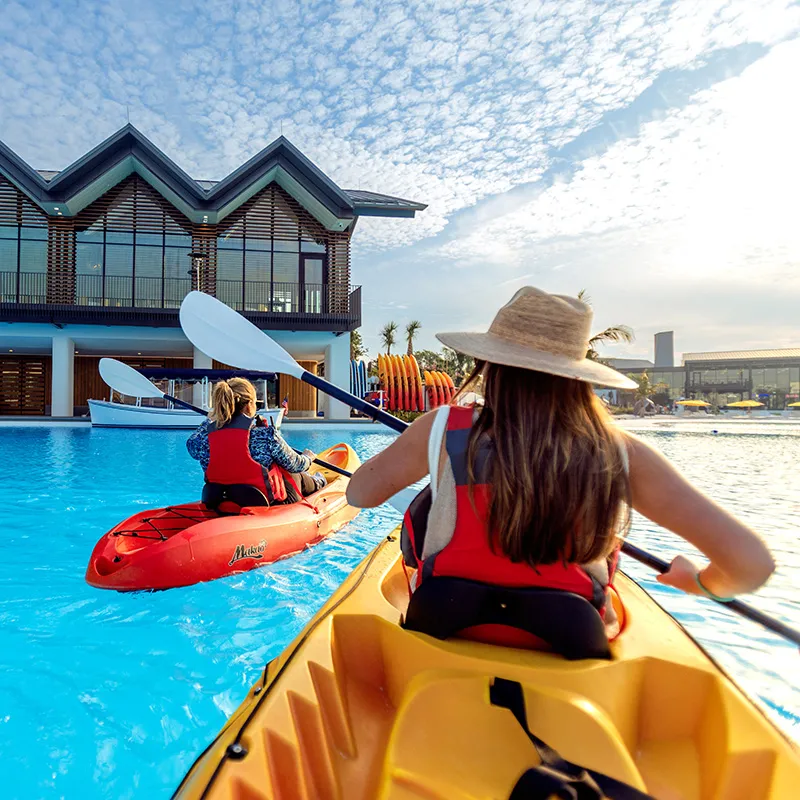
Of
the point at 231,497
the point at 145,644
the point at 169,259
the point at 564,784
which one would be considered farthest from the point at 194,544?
the point at 169,259

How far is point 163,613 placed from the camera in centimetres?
334

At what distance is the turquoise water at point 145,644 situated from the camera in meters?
2.10

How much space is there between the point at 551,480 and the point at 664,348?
291ft

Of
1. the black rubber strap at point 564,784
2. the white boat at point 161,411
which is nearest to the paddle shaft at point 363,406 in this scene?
the black rubber strap at point 564,784

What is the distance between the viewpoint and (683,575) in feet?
Result: 5.09

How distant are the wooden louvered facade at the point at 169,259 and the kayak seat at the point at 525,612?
1752 cm

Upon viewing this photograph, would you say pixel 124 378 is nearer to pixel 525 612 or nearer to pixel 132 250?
pixel 525 612

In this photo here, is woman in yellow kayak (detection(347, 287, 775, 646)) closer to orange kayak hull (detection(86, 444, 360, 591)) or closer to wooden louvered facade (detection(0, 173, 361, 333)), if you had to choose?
orange kayak hull (detection(86, 444, 360, 591))

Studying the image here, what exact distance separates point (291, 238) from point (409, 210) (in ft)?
14.8

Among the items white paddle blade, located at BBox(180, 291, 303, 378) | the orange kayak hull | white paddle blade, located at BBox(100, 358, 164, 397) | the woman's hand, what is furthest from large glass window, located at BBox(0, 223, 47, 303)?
the woman's hand

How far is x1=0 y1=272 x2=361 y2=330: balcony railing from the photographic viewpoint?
17672mm

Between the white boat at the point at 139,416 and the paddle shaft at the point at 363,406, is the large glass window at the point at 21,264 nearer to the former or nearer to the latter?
the white boat at the point at 139,416

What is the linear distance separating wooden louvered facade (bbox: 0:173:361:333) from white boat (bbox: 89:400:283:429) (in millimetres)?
3749

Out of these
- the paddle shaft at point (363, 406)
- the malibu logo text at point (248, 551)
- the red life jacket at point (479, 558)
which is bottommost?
the malibu logo text at point (248, 551)
